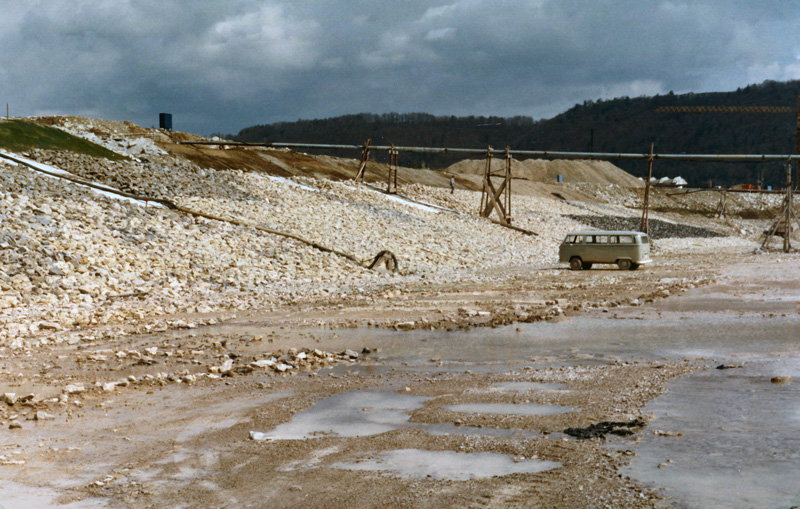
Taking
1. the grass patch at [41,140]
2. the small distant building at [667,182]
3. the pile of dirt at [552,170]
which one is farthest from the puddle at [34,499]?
the pile of dirt at [552,170]

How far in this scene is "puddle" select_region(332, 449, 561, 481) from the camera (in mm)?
5906

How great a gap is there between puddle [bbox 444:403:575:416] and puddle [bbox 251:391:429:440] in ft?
1.66

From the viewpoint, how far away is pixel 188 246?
21391 mm

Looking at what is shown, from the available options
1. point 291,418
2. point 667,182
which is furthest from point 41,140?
point 667,182

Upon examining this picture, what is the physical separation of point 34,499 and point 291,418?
2641mm

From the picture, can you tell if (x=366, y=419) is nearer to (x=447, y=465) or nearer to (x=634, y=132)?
(x=447, y=465)

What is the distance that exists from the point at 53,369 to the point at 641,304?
11.6m

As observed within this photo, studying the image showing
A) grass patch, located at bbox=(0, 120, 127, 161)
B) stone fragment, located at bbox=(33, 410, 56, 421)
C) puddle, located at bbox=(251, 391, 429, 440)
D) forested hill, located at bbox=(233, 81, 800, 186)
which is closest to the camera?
puddle, located at bbox=(251, 391, 429, 440)

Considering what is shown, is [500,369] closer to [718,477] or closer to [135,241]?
[718,477]

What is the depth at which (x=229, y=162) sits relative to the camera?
41.9 meters

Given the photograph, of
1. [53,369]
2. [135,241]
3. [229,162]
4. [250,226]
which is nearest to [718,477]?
[53,369]

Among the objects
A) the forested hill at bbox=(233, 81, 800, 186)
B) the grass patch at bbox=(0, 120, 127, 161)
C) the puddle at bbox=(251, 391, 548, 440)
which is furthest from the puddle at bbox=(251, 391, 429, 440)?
the forested hill at bbox=(233, 81, 800, 186)

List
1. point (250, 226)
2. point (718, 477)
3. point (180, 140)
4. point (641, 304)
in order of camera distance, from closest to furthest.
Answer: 1. point (718, 477)
2. point (641, 304)
3. point (250, 226)
4. point (180, 140)

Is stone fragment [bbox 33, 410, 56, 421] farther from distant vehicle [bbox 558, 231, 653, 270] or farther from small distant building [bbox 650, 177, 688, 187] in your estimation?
small distant building [bbox 650, 177, 688, 187]
